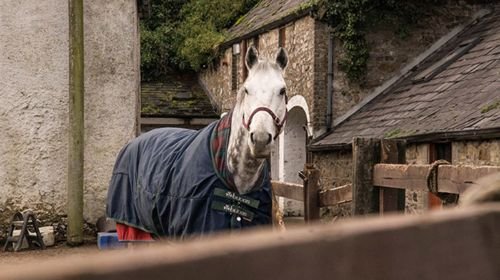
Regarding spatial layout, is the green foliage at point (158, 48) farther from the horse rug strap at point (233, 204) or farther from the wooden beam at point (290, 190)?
the horse rug strap at point (233, 204)

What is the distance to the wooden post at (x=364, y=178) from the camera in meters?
5.68

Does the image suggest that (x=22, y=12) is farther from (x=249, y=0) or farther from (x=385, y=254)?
(x=249, y=0)

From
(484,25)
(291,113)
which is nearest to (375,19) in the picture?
(484,25)

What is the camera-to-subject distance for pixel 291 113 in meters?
18.7

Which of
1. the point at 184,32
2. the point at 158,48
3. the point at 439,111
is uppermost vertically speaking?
the point at 184,32

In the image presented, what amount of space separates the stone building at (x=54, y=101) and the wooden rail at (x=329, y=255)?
970cm

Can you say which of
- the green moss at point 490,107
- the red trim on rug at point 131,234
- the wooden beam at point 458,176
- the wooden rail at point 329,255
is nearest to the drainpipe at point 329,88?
the green moss at point 490,107

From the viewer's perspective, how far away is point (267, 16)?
788 inches

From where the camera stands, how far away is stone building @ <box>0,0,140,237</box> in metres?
10.2

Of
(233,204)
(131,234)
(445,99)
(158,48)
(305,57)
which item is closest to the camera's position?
(233,204)

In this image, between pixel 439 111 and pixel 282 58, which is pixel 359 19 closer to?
pixel 439 111

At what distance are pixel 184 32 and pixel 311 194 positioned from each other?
18.9 meters

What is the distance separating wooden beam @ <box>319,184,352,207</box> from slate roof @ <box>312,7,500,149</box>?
373cm

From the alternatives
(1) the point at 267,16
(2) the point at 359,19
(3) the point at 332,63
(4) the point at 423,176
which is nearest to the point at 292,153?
(3) the point at 332,63
